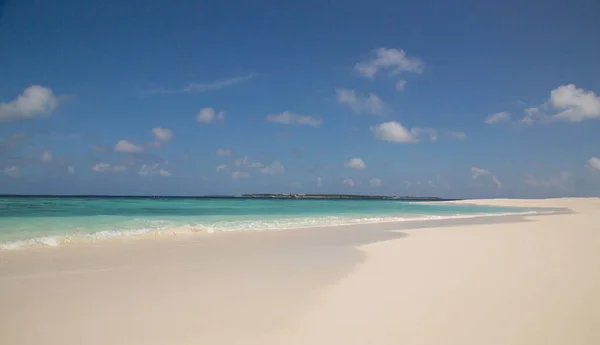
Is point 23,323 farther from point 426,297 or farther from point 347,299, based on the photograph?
point 426,297

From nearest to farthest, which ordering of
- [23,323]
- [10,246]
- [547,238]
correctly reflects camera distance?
1. [23,323]
2. [10,246]
3. [547,238]

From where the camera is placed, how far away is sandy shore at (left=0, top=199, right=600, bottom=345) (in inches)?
127

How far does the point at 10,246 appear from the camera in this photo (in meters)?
8.41

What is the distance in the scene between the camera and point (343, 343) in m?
3.03

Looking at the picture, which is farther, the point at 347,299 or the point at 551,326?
the point at 347,299

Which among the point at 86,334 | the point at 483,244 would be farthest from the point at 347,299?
the point at 483,244

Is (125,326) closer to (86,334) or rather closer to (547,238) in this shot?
(86,334)

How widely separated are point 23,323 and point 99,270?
236 centimetres

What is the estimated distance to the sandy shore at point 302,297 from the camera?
3234mm

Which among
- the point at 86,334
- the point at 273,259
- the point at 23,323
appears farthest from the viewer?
the point at 273,259

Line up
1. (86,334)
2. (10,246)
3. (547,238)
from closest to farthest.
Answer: (86,334)
(10,246)
(547,238)

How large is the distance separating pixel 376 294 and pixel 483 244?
18.1 ft

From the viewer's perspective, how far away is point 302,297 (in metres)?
4.32

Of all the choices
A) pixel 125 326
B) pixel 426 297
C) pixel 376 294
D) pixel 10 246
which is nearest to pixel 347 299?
pixel 376 294
